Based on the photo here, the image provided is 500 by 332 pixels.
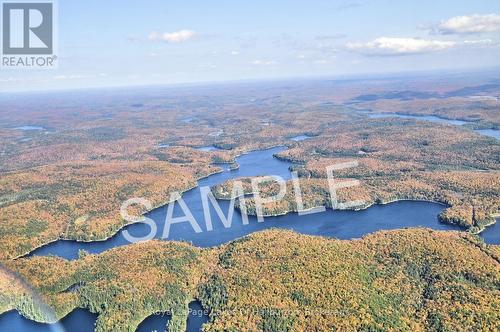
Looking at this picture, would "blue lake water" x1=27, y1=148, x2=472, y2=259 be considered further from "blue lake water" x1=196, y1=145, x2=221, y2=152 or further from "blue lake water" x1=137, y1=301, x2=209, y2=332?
"blue lake water" x1=196, y1=145, x2=221, y2=152

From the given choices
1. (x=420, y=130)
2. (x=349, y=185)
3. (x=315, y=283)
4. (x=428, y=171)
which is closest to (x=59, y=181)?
(x=349, y=185)

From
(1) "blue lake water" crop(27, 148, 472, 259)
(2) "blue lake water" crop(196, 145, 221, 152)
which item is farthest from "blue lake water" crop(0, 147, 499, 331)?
(2) "blue lake water" crop(196, 145, 221, 152)

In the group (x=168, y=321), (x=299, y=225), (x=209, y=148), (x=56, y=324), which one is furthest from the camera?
(x=209, y=148)

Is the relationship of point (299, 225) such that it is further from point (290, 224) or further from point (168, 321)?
point (168, 321)

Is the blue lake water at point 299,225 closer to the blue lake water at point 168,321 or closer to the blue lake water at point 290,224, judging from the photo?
the blue lake water at point 290,224

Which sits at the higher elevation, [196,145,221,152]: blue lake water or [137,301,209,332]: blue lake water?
[196,145,221,152]: blue lake water

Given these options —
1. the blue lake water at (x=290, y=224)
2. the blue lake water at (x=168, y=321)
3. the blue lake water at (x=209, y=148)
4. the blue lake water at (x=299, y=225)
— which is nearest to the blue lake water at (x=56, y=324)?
the blue lake water at (x=168, y=321)

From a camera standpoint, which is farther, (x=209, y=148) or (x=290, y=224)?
(x=209, y=148)

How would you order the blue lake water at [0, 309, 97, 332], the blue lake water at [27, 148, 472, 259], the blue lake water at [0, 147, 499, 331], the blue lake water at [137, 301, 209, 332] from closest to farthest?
the blue lake water at [137, 301, 209, 332]
the blue lake water at [0, 309, 97, 332]
the blue lake water at [0, 147, 499, 331]
the blue lake water at [27, 148, 472, 259]

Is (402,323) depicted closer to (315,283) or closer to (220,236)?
(315,283)

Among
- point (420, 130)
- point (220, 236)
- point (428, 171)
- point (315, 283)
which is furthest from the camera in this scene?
point (420, 130)

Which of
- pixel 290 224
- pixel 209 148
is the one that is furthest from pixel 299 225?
pixel 209 148
